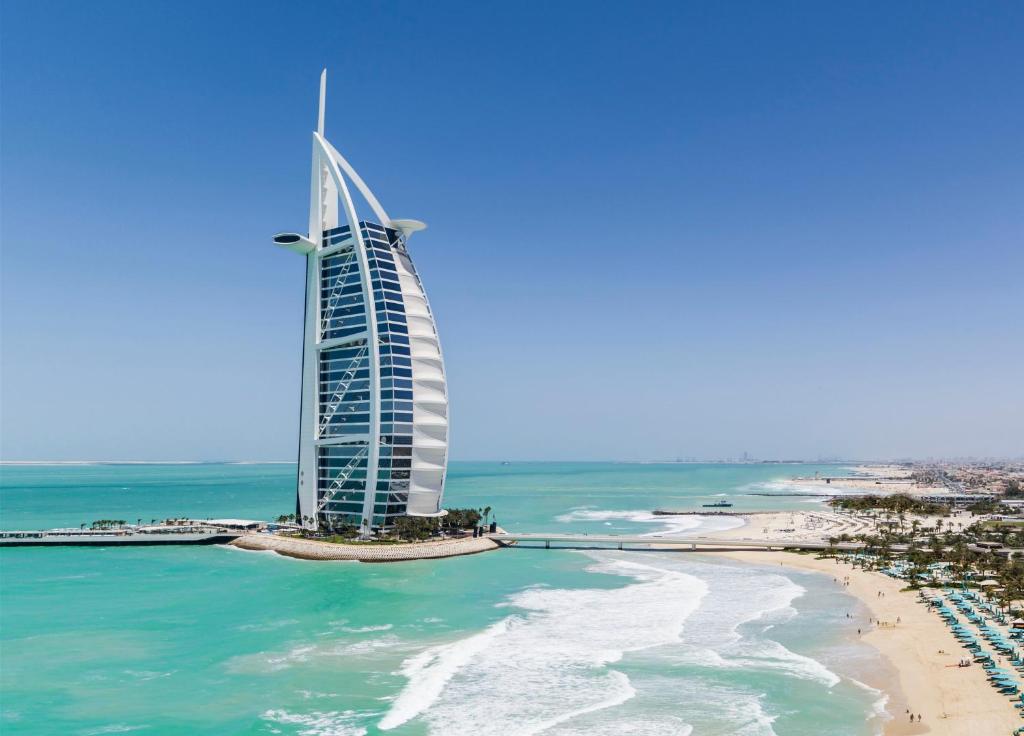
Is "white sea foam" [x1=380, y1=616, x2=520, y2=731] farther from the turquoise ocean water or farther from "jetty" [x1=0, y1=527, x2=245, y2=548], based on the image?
"jetty" [x1=0, y1=527, x2=245, y2=548]

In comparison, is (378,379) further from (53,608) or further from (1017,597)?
(1017,597)

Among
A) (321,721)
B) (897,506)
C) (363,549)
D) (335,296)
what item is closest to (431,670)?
(321,721)

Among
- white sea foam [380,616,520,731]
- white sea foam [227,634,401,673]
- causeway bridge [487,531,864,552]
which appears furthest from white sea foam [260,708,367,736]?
causeway bridge [487,531,864,552]

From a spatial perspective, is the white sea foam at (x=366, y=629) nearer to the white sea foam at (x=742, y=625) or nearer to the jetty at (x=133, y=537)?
the white sea foam at (x=742, y=625)

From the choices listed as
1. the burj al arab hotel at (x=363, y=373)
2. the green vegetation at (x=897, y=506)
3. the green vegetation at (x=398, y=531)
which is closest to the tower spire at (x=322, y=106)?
the burj al arab hotel at (x=363, y=373)

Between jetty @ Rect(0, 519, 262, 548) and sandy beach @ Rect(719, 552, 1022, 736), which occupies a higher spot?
Result: jetty @ Rect(0, 519, 262, 548)

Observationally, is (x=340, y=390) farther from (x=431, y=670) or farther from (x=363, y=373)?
(x=431, y=670)
